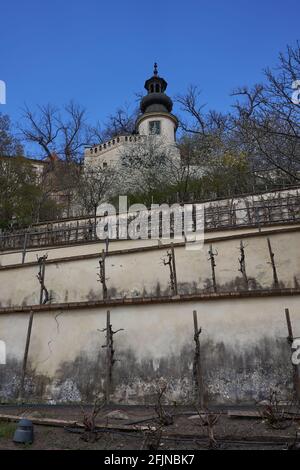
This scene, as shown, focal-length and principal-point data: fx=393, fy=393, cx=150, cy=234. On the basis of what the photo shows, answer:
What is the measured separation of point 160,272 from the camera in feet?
35.4

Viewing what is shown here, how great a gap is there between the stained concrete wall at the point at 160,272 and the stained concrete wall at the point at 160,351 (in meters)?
2.61

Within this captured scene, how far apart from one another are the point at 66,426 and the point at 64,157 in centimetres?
3017

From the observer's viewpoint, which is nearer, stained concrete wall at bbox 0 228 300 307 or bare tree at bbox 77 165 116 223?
stained concrete wall at bbox 0 228 300 307

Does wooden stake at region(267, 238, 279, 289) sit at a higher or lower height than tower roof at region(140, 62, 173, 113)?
lower

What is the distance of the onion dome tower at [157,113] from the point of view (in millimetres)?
35469

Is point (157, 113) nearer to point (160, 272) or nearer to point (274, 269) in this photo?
point (160, 272)

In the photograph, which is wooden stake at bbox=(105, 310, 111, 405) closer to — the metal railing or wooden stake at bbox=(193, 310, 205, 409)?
wooden stake at bbox=(193, 310, 205, 409)

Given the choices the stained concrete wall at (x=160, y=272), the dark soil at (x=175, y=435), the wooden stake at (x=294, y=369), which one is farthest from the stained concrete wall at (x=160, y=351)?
the stained concrete wall at (x=160, y=272)

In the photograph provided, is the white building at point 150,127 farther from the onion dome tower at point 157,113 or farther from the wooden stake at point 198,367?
the wooden stake at point 198,367

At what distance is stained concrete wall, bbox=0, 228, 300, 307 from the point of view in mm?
10328

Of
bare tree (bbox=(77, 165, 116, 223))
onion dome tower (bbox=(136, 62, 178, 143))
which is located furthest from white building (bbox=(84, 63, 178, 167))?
bare tree (bbox=(77, 165, 116, 223))

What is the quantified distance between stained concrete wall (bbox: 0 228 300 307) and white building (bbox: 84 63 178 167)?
788 inches

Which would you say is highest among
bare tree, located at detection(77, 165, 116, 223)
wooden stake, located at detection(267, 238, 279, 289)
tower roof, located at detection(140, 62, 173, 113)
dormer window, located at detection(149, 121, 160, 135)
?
Result: tower roof, located at detection(140, 62, 173, 113)
